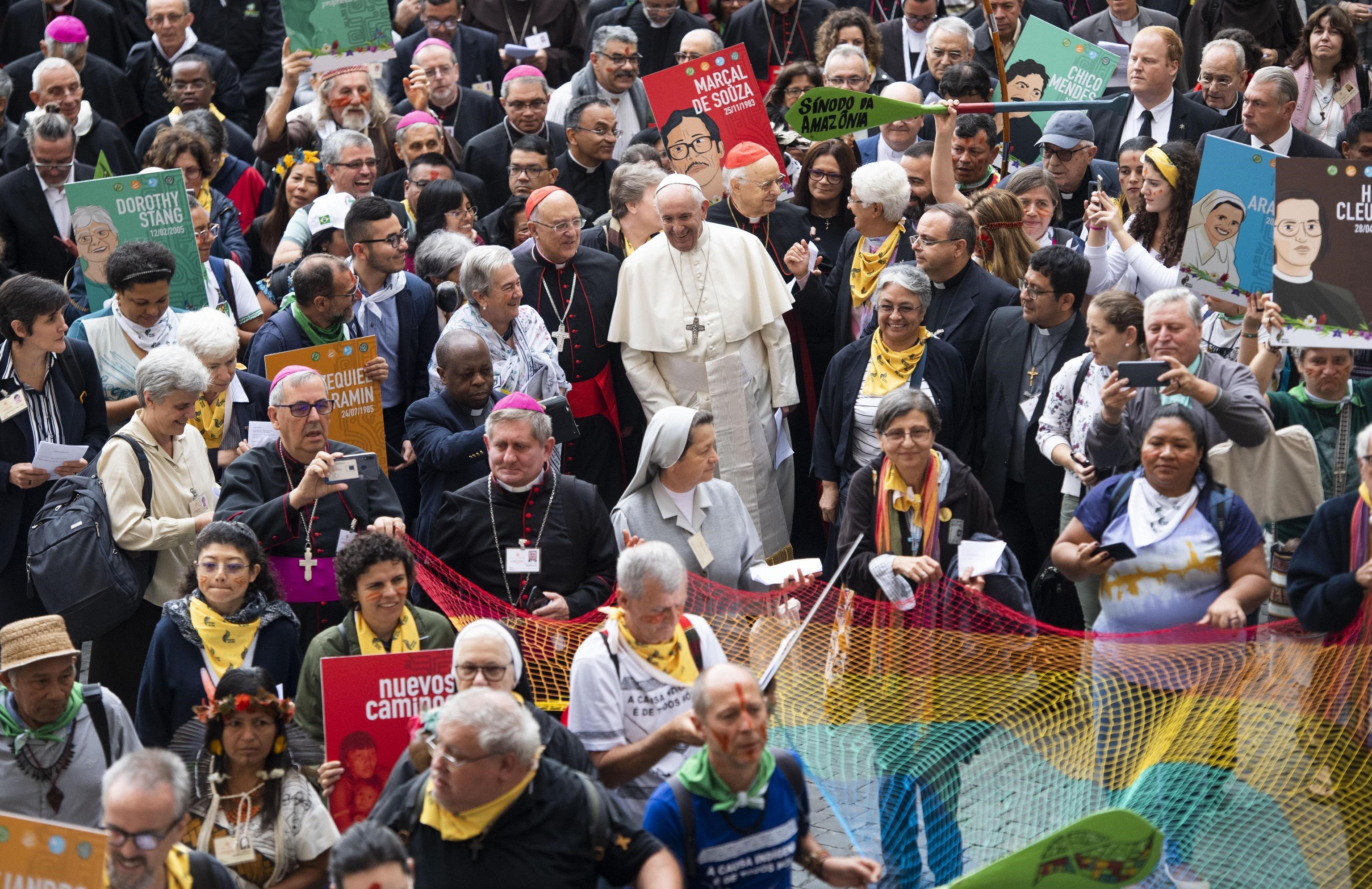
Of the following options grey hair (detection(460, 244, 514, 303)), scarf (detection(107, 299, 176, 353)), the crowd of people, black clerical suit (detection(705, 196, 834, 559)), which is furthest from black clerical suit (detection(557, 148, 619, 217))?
scarf (detection(107, 299, 176, 353))

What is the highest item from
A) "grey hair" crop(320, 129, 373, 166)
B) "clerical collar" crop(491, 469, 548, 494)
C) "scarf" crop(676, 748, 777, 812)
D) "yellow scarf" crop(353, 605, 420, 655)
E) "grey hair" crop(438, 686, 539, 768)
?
"grey hair" crop(320, 129, 373, 166)

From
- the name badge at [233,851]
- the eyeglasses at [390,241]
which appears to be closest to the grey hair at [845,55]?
the eyeglasses at [390,241]

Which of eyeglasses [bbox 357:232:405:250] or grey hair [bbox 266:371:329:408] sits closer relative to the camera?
grey hair [bbox 266:371:329:408]

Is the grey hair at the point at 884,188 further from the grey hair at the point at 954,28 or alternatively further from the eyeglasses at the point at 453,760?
the eyeglasses at the point at 453,760

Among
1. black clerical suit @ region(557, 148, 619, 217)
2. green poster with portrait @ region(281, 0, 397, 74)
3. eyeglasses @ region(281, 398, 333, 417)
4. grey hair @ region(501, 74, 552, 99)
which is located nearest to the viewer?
eyeglasses @ region(281, 398, 333, 417)

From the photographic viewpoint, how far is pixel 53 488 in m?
6.92

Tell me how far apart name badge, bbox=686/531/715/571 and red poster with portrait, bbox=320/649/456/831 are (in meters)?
1.32

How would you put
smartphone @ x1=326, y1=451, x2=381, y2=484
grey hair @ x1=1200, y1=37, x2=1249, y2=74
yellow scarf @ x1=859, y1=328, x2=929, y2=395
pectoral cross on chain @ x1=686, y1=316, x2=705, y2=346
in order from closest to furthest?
smartphone @ x1=326, y1=451, x2=381, y2=484
yellow scarf @ x1=859, y1=328, x2=929, y2=395
pectoral cross on chain @ x1=686, y1=316, x2=705, y2=346
grey hair @ x1=1200, y1=37, x2=1249, y2=74

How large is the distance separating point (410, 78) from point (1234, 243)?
577cm

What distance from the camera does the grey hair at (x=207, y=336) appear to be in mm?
7449

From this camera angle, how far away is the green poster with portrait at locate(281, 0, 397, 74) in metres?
10.6

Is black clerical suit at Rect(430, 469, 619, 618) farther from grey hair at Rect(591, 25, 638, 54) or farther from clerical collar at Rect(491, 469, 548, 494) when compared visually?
grey hair at Rect(591, 25, 638, 54)

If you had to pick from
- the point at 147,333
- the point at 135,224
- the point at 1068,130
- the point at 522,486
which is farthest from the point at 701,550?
the point at 1068,130

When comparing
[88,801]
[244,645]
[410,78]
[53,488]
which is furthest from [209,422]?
Answer: [410,78]
